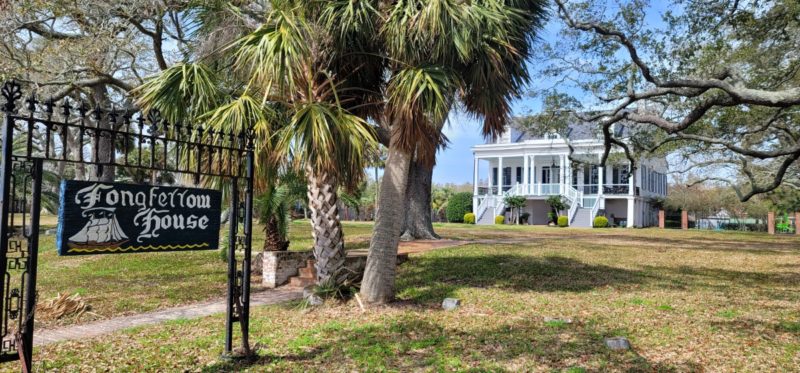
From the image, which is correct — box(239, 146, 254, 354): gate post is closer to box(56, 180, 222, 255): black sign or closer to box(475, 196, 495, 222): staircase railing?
box(56, 180, 222, 255): black sign

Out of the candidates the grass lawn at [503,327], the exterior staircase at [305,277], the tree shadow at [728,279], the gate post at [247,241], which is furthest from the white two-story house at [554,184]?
the gate post at [247,241]

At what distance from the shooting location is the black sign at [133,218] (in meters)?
3.93

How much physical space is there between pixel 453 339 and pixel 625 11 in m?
8.74

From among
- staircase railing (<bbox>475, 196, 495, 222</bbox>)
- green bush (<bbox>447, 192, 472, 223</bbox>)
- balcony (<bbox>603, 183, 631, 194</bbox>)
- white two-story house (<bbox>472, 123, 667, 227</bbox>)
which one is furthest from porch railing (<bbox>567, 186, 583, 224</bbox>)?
green bush (<bbox>447, 192, 472, 223</bbox>)

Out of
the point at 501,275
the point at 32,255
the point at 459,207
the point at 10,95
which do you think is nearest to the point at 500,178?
the point at 459,207

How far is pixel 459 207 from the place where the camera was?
42.0m

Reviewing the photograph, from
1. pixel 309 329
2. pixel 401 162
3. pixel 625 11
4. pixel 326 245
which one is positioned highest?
pixel 625 11

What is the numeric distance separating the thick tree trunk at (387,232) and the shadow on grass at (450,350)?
3.55ft

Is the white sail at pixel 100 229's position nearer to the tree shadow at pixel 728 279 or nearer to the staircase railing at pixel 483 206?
the tree shadow at pixel 728 279

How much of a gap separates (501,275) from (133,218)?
7.83m

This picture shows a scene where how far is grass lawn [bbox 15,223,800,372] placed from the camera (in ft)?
17.8

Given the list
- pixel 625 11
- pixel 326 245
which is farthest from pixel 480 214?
pixel 326 245

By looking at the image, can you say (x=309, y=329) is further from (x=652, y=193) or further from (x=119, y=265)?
(x=652, y=193)

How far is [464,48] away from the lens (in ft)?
23.7
